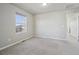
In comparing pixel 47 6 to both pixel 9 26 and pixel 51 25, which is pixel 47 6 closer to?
pixel 51 25

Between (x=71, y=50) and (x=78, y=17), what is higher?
(x=78, y=17)

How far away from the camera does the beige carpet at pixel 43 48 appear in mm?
2277

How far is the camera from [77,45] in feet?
7.81

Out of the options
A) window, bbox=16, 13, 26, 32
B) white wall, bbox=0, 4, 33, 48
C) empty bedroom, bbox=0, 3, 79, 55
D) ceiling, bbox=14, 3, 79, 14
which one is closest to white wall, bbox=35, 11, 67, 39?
empty bedroom, bbox=0, 3, 79, 55

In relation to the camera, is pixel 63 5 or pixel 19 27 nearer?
pixel 63 5

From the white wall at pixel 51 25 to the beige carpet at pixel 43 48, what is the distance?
0.17m

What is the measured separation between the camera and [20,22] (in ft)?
9.27

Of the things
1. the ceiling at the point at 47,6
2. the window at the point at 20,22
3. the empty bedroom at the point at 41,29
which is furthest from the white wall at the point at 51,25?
the window at the point at 20,22

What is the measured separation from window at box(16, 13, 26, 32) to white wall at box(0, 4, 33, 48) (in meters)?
0.13

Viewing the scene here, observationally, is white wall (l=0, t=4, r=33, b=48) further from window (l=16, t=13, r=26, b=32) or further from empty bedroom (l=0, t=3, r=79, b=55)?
window (l=16, t=13, r=26, b=32)

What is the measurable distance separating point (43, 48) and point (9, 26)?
1.37 meters
